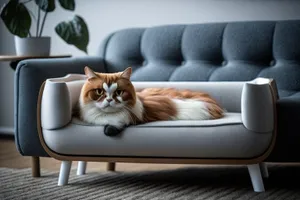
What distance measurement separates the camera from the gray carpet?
2334mm

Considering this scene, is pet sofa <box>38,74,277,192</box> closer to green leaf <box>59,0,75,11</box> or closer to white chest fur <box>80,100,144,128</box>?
white chest fur <box>80,100,144,128</box>

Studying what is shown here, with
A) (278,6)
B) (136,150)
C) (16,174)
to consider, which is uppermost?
(278,6)

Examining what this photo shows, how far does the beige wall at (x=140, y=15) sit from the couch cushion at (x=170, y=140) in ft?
3.53

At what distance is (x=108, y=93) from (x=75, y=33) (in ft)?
3.27

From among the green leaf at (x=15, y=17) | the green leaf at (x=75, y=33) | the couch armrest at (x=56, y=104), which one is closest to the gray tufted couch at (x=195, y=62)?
the green leaf at (x=75, y=33)

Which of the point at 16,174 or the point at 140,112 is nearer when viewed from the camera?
the point at 140,112

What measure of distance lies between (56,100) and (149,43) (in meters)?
0.87

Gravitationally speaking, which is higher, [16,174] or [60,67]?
[60,67]

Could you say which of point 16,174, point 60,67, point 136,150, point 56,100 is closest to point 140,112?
point 136,150

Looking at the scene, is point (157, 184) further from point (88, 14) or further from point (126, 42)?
point (88, 14)

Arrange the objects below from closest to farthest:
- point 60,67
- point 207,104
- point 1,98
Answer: point 207,104, point 60,67, point 1,98

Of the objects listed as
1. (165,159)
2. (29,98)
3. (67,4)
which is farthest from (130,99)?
(67,4)

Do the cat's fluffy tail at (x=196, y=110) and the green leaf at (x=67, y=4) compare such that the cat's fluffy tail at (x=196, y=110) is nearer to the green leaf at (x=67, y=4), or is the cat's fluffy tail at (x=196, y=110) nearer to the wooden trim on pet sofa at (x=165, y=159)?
the wooden trim on pet sofa at (x=165, y=159)

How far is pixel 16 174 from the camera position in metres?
2.78
